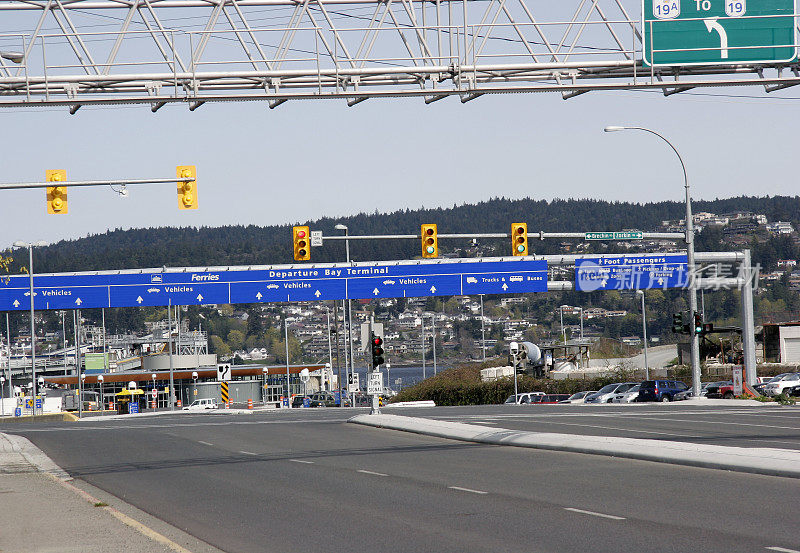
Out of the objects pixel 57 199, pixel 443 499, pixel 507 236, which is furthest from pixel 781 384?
pixel 443 499

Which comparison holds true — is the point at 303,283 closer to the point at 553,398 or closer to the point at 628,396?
the point at 553,398

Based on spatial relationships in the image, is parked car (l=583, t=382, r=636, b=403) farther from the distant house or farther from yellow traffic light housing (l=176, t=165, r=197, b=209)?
the distant house

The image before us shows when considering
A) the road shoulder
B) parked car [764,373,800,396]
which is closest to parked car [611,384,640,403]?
parked car [764,373,800,396]

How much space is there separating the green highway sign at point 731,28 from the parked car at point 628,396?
99.9 feet

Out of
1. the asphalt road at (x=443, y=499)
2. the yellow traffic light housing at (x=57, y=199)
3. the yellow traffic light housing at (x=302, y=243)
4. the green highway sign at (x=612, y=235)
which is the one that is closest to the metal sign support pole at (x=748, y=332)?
the green highway sign at (x=612, y=235)

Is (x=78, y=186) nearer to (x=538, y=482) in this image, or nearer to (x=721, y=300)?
(x=538, y=482)

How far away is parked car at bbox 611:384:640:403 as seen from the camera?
4819 centimetres

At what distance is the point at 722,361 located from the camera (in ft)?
220

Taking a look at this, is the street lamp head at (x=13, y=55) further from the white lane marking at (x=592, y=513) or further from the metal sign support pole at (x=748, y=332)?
the metal sign support pole at (x=748, y=332)

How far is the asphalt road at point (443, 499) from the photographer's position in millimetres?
10539

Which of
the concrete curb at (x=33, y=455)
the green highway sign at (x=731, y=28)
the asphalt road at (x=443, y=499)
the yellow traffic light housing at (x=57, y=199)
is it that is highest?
the green highway sign at (x=731, y=28)

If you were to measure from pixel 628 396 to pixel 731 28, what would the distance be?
3104 cm

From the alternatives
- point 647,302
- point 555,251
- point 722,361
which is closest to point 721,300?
point 647,302

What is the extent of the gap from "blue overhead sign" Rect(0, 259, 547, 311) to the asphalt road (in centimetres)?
3808
